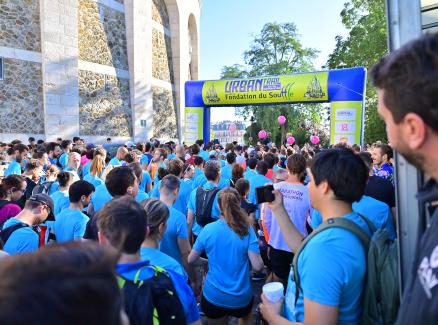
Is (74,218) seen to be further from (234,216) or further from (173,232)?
(234,216)

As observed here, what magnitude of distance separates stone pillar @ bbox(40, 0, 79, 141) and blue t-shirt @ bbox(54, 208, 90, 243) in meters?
13.2

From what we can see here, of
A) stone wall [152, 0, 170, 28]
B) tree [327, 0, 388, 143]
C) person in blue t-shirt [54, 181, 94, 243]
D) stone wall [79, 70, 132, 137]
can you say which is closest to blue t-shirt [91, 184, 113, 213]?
person in blue t-shirt [54, 181, 94, 243]

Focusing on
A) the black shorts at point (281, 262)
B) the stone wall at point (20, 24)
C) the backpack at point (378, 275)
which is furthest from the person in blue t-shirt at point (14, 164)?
the stone wall at point (20, 24)

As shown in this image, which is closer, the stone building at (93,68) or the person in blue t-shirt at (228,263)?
the person in blue t-shirt at (228,263)

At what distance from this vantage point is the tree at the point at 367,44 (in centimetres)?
2648

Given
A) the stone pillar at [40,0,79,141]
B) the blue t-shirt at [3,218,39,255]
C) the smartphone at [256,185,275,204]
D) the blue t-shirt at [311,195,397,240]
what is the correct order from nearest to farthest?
the smartphone at [256,185,275,204] < the blue t-shirt at [3,218,39,255] < the blue t-shirt at [311,195,397,240] < the stone pillar at [40,0,79,141]

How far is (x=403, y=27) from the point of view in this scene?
1.59 m

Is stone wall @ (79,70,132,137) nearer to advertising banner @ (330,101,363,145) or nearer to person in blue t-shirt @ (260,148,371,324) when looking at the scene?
advertising banner @ (330,101,363,145)

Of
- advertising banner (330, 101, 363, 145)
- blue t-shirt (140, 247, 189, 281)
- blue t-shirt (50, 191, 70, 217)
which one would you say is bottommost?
blue t-shirt (140, 247, 189, 281)

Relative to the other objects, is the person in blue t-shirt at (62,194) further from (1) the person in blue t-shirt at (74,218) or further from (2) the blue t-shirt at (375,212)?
(2) the blue t-shirt at (375,212)

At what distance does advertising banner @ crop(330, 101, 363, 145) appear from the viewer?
38.2 feet

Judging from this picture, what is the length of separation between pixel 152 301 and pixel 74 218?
Answer: 2.40 m

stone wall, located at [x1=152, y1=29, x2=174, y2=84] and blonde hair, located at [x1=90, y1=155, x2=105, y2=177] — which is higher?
stone wall, located at [x1=152, y1=29, x2=174, y2=84]

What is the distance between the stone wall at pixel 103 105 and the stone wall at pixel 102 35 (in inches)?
36.9
